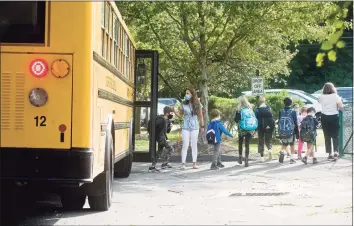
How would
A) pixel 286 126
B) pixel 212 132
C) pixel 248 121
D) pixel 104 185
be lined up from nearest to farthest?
pixel 104 185
pixel 212 132
pixel 248 121
pixel 286 126

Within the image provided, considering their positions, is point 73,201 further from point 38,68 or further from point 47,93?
point 38,68

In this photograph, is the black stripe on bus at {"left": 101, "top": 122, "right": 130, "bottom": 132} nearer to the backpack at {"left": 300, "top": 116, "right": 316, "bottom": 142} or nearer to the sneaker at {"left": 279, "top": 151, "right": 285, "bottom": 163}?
the sneaker at {"left": 279, "top": 151, "right": 285, "bottom": 163}

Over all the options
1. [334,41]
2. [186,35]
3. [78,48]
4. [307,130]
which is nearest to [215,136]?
[307,130]

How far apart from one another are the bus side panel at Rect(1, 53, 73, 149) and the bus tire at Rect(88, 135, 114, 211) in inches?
61.7

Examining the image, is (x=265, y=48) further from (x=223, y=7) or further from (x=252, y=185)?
(x=252, y=185)

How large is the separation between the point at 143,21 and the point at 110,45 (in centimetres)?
916

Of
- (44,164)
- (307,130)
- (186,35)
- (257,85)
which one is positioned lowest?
(44,164)

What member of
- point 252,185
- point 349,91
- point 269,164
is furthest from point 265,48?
point 349,91

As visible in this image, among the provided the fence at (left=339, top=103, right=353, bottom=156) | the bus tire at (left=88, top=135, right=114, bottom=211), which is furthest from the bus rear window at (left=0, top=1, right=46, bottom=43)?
the fence at (left=339, top=103, right=353, bottom=156)

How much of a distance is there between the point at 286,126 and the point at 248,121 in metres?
0.99

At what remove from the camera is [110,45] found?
887cm

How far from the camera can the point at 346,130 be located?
1609 centimetres

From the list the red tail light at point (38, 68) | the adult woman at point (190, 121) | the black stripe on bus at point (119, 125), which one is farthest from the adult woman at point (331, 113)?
the red tail light at point (38, 68)

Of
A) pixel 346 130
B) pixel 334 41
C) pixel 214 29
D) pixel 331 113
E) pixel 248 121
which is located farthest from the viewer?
pixel 214 29
